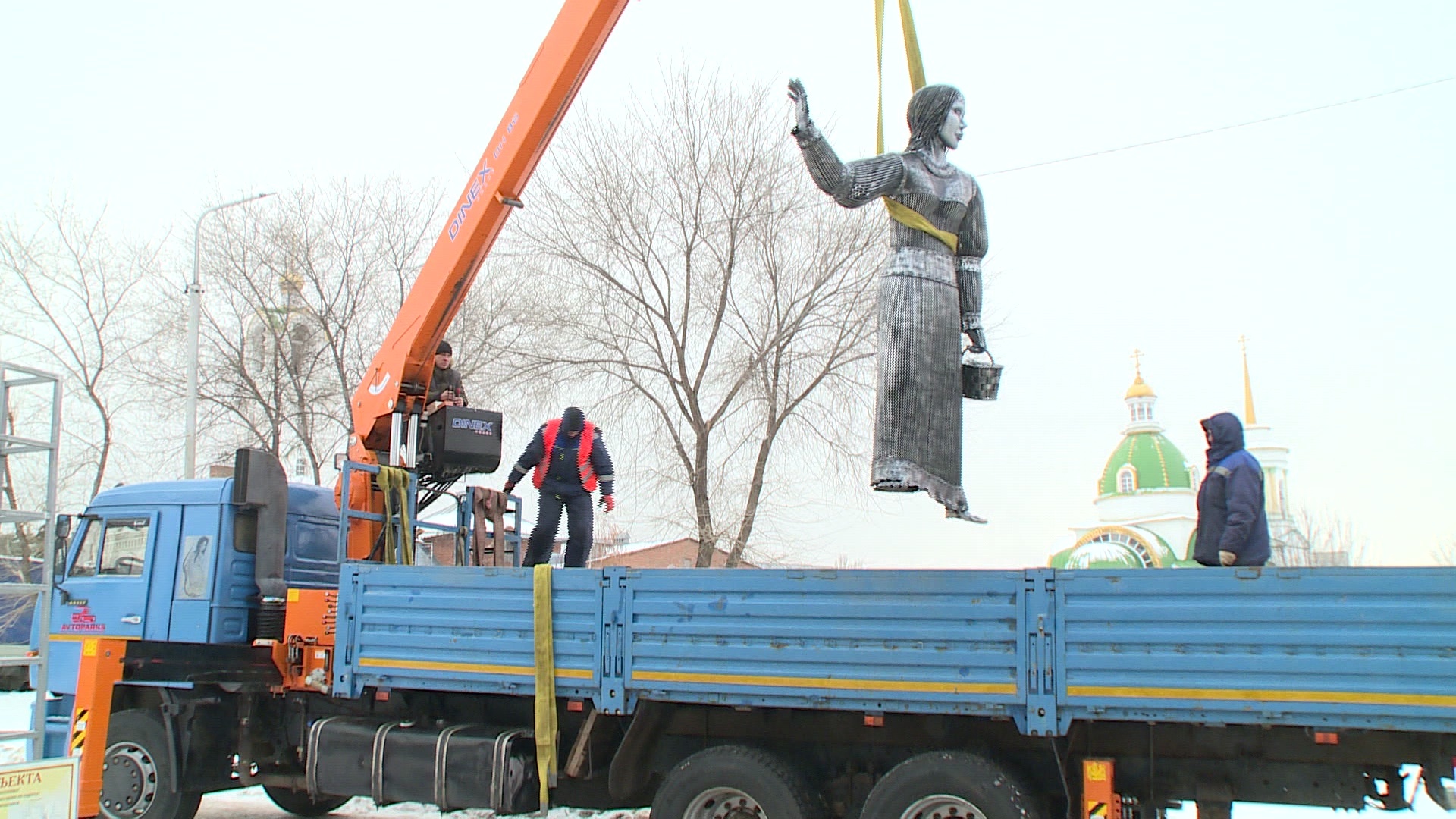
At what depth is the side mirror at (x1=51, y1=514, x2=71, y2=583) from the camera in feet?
30.8

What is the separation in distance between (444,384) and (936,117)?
5829mm

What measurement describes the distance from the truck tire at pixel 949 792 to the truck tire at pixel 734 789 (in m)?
0.49

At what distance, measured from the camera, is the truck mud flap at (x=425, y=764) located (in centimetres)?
765

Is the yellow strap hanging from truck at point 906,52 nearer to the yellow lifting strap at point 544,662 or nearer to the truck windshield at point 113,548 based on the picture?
the yellow lifting strap at point 544,662

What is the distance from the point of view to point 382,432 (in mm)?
10336

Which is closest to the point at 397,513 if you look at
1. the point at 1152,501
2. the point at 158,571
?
the point at 158,571

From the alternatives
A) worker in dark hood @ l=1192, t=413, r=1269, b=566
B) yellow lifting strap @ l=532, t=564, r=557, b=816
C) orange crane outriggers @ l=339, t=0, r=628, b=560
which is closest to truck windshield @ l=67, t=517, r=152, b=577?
orange crane outriggers @ l=339, t=0, r=628, b=560

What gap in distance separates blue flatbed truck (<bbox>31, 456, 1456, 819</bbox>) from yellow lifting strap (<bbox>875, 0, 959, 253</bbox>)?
6.11 feet

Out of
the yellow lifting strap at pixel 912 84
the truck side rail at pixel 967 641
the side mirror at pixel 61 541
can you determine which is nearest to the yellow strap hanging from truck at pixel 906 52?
the yellow lifting strap at pixel 912 84

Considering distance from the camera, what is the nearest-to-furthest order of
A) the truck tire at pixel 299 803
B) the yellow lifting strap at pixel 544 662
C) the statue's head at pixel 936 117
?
the statue's head at pixel 936 117, the yellow lifting strap at pixel 544 662, the truck tire at pixel 299 803

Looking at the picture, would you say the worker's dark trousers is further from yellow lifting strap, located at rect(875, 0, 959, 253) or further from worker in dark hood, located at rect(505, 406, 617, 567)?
yellow lifting strap, located at rect(875, 0, 959, 253)

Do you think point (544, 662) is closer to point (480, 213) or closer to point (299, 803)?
point (480, 213)

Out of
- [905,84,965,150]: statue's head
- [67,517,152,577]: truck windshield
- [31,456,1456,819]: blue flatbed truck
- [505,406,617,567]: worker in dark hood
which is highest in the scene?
[905,84,965,150]: statue's head

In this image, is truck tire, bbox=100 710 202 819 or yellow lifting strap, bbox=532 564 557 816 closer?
yellow lifting strap, bbox=532 564 557 816
